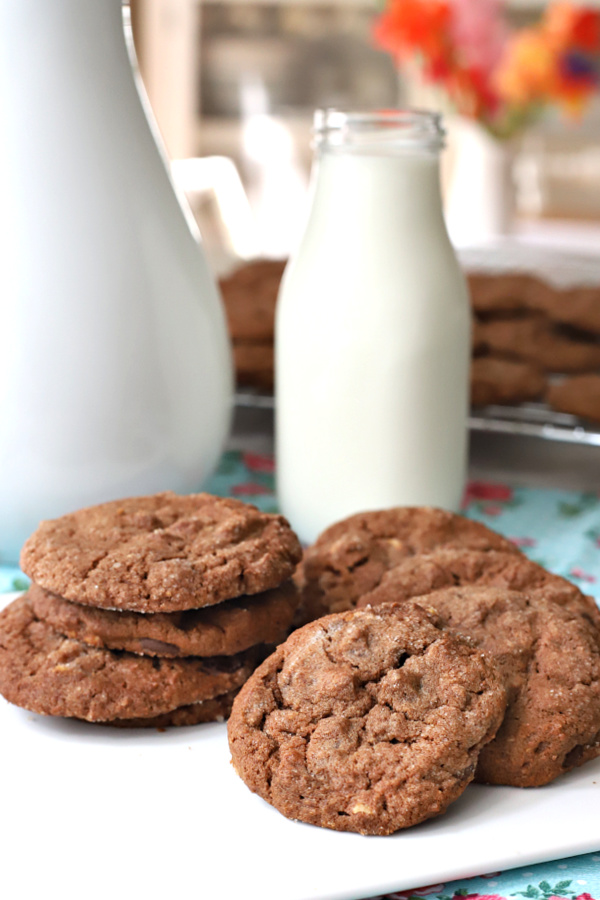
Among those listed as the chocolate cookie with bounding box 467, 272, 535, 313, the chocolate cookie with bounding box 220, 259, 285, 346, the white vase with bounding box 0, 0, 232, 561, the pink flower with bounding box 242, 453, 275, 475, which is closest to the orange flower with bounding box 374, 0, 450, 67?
the chocolate cookie with bounding box 220, 259, 285, 346

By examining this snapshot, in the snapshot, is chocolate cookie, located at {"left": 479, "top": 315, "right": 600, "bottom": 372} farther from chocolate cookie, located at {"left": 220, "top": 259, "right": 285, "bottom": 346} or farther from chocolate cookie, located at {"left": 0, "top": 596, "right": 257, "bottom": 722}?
chocolate cookie, located at {"left": 0, "top": 596, "right": 257, "bottom": 722}

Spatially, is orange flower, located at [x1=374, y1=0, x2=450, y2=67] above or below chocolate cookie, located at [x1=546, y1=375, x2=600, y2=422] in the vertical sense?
above

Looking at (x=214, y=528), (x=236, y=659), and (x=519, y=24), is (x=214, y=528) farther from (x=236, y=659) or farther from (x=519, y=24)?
(x=519, y=24)

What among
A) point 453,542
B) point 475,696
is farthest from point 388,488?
point 475,696

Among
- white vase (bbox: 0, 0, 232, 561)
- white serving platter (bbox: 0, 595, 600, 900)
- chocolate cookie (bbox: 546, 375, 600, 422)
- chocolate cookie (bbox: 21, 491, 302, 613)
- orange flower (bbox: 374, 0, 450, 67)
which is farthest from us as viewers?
orange flower (bbox: 374, 0, 450, 67)

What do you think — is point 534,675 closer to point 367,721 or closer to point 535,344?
point 367,721

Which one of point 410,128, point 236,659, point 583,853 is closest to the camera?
point 583,853

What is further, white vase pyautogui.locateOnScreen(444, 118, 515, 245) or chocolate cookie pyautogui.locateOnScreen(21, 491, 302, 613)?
white vase pyautogui.locateOnScreen(444, 118, 515, 245)
